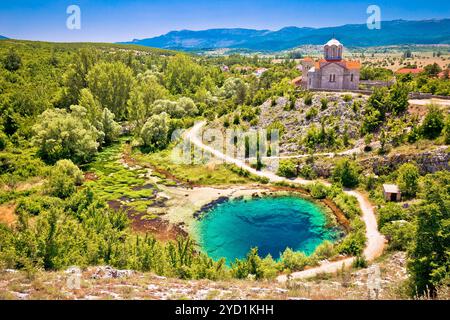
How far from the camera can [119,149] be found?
193 ft

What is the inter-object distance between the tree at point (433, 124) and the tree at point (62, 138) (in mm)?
45499

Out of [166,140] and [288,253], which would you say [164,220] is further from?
[166,140]

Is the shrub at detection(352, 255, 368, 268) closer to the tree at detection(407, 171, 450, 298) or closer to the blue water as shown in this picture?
the blue water

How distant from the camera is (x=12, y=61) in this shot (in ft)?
249

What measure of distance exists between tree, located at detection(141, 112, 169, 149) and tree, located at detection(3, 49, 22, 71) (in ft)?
129

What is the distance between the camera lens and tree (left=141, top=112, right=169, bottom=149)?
5775 centimetres

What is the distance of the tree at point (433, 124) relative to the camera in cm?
3988

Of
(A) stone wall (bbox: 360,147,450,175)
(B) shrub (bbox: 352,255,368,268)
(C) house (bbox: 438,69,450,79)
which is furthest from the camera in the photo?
(C) house (bbox: 438,69,450,79)

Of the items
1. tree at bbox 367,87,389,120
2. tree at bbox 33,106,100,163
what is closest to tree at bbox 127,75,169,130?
tree at bbox 33,106,100,163

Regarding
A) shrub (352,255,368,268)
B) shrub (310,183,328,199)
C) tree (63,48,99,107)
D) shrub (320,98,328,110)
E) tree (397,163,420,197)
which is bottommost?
shrub (352,255,368,268)

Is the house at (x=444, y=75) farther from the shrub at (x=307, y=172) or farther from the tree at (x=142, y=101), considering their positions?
the tree at (x=142, y=101)

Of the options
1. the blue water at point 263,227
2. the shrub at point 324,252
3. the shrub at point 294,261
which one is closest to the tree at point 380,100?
the blue water at point 263,227

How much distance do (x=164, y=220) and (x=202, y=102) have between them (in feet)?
157
